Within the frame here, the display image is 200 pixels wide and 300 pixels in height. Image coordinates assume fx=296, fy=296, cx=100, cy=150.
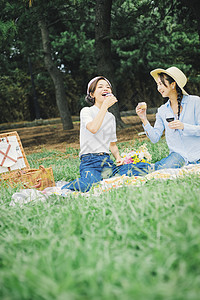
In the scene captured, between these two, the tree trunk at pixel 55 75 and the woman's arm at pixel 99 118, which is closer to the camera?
the woman's arm at pixel 99 118

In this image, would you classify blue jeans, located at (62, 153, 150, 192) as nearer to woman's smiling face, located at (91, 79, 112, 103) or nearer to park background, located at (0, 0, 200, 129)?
woman's smiling face, located at (91, 79, 112, 103)

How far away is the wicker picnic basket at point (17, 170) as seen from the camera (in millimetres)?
3135

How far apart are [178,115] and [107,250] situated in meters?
2.18

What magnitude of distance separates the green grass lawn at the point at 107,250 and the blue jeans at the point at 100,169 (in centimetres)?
90

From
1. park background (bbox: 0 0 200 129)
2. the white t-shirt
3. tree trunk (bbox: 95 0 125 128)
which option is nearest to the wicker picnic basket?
the white t-shirt

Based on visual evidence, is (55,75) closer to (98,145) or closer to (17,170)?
(17,170)

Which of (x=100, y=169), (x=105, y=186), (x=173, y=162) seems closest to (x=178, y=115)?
(x=173, y=162)

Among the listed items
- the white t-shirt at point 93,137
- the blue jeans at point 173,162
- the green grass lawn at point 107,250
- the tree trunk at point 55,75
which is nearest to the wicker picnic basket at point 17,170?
the white t-shirt at point 93,137

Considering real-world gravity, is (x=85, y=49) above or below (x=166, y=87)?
above

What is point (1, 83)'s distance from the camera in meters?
13.7

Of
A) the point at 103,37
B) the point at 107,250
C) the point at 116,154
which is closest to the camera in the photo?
the point at 107,250

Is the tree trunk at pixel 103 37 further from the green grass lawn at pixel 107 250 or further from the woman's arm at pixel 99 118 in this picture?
the green grass lawn at pixel 107 250

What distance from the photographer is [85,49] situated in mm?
12031

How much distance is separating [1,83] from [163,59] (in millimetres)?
7498
